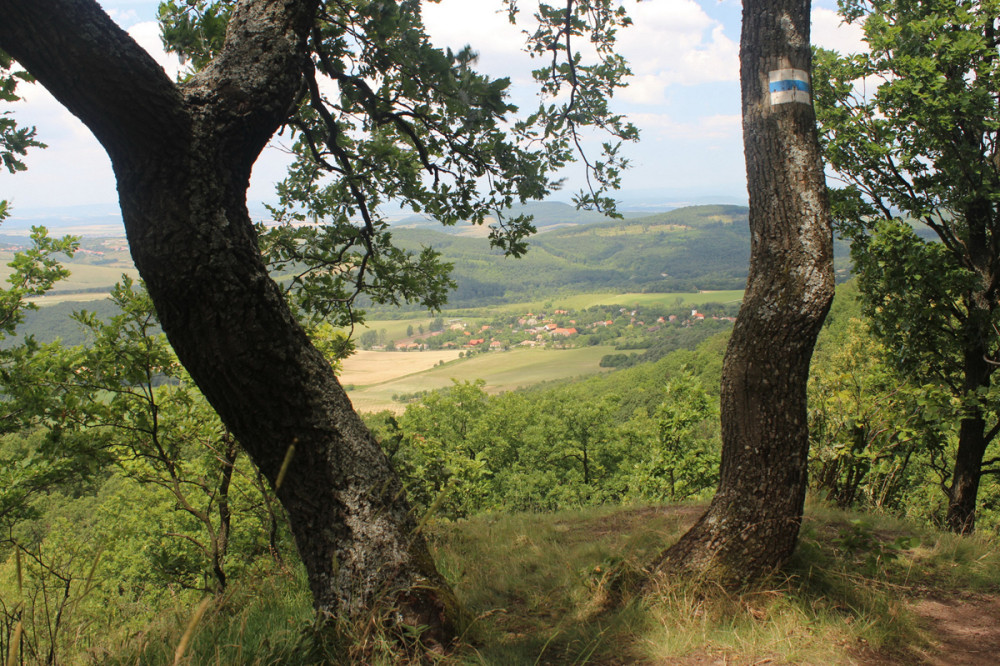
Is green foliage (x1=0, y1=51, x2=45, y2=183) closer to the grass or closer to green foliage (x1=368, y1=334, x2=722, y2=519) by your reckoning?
the grass

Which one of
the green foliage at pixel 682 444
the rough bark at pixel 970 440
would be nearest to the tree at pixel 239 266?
the rough bark at pixel 970 440

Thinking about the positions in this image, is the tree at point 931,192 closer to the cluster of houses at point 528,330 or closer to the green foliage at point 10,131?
the green foliage at point 10,131

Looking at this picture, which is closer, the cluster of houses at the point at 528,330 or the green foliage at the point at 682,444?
the green foliage at the point at 682,444

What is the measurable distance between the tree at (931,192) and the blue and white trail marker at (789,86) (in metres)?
3.75

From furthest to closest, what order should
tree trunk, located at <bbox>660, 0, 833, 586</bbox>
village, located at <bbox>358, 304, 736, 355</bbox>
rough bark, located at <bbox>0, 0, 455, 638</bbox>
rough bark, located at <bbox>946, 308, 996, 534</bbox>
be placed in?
village, located at <bbox>358, 304, 736, 355</bbox>
rough bark, located at <bbox>946, 308, 996, 534</bbox>
tree trunk, located at <bbox>660, 0, 833, 586</bbox>
rough bark, located at <bbox>0, 0, 455, 638</bbox>

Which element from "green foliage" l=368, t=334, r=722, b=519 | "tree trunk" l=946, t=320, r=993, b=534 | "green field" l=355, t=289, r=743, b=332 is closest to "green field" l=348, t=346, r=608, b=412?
"green field" l=355, t=289, r=743, b=332

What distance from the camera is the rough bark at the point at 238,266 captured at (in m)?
1.94

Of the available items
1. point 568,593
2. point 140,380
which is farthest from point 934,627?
point 140,380

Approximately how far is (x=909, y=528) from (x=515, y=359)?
80.7 m

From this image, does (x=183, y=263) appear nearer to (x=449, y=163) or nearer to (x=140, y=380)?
(x=449, y=163)

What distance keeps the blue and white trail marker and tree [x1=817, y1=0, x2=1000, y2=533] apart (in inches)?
148

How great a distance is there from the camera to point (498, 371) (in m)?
76.3

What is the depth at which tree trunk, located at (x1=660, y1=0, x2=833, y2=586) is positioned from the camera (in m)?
2.87

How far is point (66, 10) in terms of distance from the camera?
189cm
